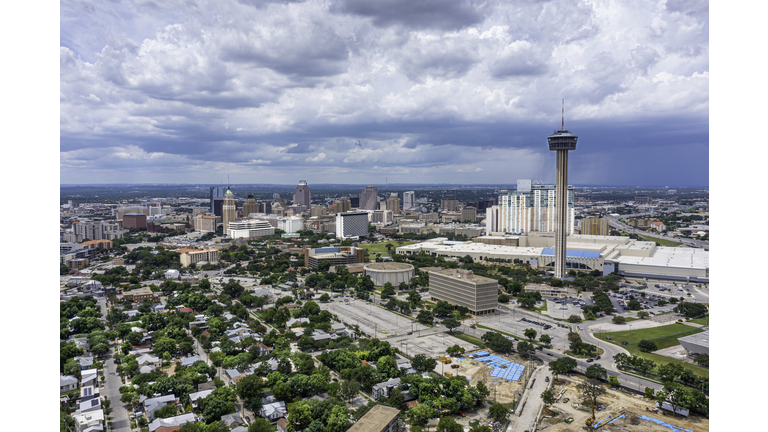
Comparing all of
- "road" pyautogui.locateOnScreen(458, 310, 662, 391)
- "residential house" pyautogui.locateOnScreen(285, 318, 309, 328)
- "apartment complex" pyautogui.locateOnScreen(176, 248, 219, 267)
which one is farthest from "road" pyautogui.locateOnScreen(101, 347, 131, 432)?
"apartment complex" pyautogui.locateOnScreen(176, 248, 219, 267)

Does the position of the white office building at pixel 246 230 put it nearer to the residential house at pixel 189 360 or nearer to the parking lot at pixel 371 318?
the parking lot at pixel 371 318

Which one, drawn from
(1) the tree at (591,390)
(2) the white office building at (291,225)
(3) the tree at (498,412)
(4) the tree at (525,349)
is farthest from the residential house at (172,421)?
(2) the white office building at (291,225)

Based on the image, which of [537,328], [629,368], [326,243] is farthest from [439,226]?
[629,368]

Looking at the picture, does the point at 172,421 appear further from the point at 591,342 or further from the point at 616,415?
the point at 591,342

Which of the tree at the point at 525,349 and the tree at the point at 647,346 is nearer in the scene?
the tree at the point at 525,349

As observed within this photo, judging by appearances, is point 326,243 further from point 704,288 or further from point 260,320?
point 704,288

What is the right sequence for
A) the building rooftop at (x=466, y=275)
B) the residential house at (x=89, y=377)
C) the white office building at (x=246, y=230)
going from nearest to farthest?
1. the residential house at (x=89, y=377)
2. the building rooftop at (x=466, y=275)
3. the white office building at (x=246, y=230)
